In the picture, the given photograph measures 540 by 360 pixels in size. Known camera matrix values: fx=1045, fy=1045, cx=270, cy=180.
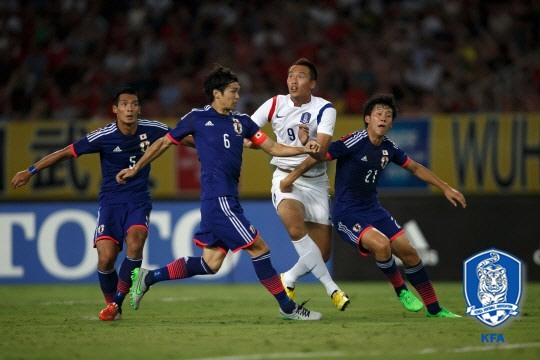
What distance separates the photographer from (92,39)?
59.7 ft

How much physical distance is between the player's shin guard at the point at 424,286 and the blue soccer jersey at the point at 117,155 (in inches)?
98.3

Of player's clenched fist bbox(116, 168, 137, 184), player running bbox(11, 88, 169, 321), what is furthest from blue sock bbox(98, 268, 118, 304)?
player's clenched fist bbox(116, 168, 137, 184)

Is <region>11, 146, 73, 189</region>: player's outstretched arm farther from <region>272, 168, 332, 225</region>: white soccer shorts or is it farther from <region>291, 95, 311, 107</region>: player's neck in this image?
<region>291, 95, 311, 107</region>: player's neck

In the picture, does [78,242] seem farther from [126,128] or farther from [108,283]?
[126,128]

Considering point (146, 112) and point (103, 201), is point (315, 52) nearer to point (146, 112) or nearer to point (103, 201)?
point (146, 112)

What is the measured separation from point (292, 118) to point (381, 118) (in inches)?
34.5

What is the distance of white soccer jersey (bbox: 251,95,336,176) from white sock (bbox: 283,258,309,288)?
0.85 metres

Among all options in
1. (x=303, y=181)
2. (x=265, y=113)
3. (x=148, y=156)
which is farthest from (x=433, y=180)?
(x=148, y=156)

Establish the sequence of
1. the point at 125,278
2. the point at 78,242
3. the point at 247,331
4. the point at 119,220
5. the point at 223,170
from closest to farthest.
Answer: the point at 247,331
the point at 223,170
the point at 125,278
the point at 119,220
the point at 78,242

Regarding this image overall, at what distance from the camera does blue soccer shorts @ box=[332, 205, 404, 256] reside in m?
9.26

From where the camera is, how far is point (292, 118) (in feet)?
31.9

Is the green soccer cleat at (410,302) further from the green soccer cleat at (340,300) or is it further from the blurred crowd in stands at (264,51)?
the blurred crowd in stands at (264,51)

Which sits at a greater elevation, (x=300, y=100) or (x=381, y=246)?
(x=300, y=100)

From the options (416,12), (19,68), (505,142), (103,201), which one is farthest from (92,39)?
(103,201)
